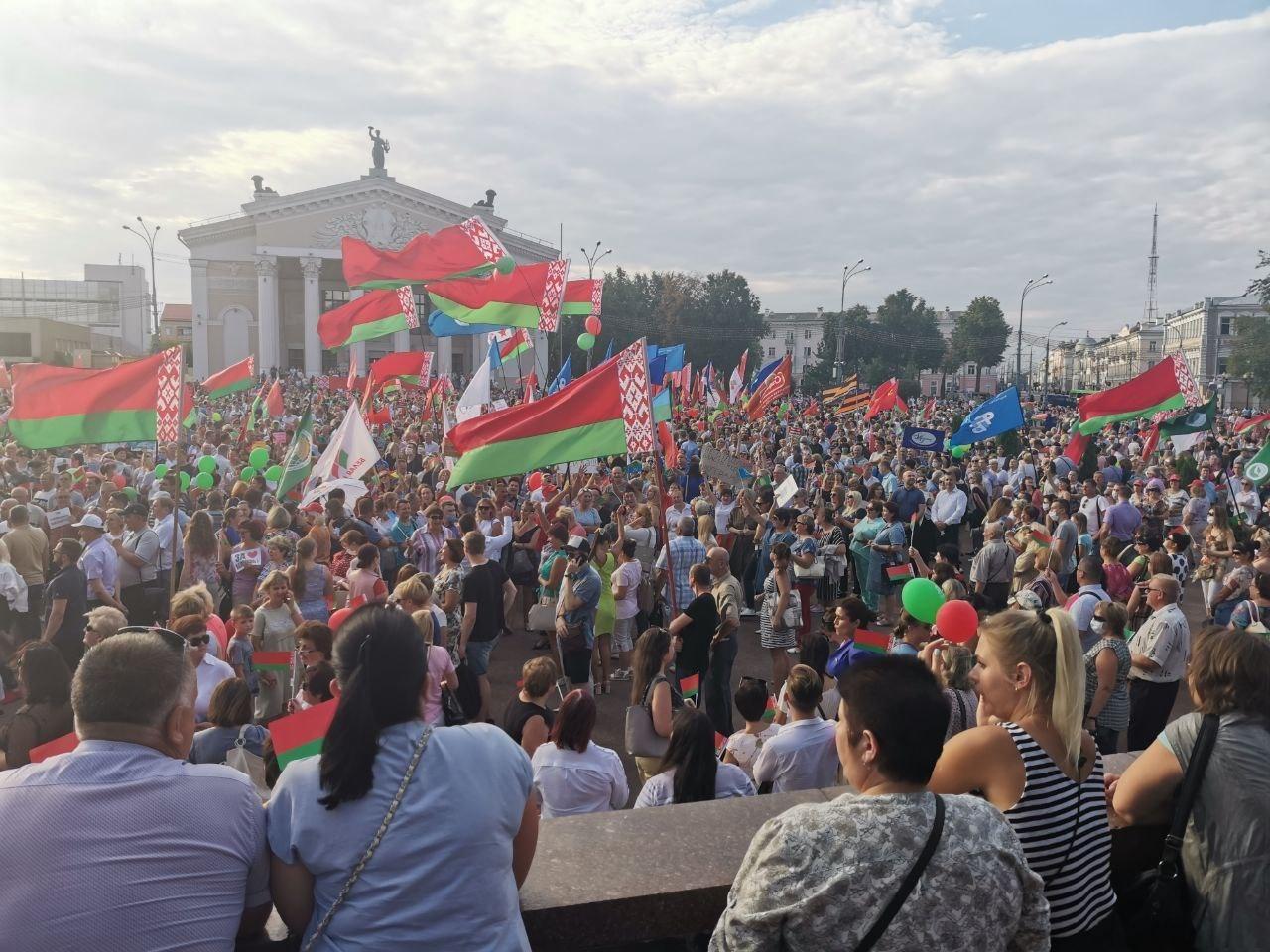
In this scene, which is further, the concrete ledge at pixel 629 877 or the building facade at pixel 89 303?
the building facade at pixel 89 303

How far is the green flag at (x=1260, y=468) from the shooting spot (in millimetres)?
12844

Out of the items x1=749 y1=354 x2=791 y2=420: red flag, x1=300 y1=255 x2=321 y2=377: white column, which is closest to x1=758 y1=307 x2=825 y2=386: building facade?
x1=300 y1=255 x2=321 y2=377: white column

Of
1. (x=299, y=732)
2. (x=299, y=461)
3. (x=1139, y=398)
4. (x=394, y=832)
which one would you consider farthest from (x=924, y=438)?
(x=394, y=832)

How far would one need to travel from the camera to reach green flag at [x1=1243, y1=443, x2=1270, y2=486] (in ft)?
42.1

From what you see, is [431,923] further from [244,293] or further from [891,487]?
[244,293]

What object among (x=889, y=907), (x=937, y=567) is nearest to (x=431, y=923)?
(x=889, y=907)

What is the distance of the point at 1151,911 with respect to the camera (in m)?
2.55

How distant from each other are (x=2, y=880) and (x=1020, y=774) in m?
2.14

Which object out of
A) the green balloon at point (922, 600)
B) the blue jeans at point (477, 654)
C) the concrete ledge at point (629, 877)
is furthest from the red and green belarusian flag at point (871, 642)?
the concrete ledge at point (629, 877)

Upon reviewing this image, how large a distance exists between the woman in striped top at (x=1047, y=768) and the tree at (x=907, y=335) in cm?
9158

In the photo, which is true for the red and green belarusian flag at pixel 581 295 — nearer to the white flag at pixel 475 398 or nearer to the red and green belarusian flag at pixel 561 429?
the white flag at pixel 475 398

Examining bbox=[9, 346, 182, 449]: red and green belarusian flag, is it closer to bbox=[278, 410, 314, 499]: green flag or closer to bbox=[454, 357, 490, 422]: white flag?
bbox=[278, 410, 314, 499]: green flag

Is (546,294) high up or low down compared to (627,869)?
up

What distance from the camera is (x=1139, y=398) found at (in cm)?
1473
